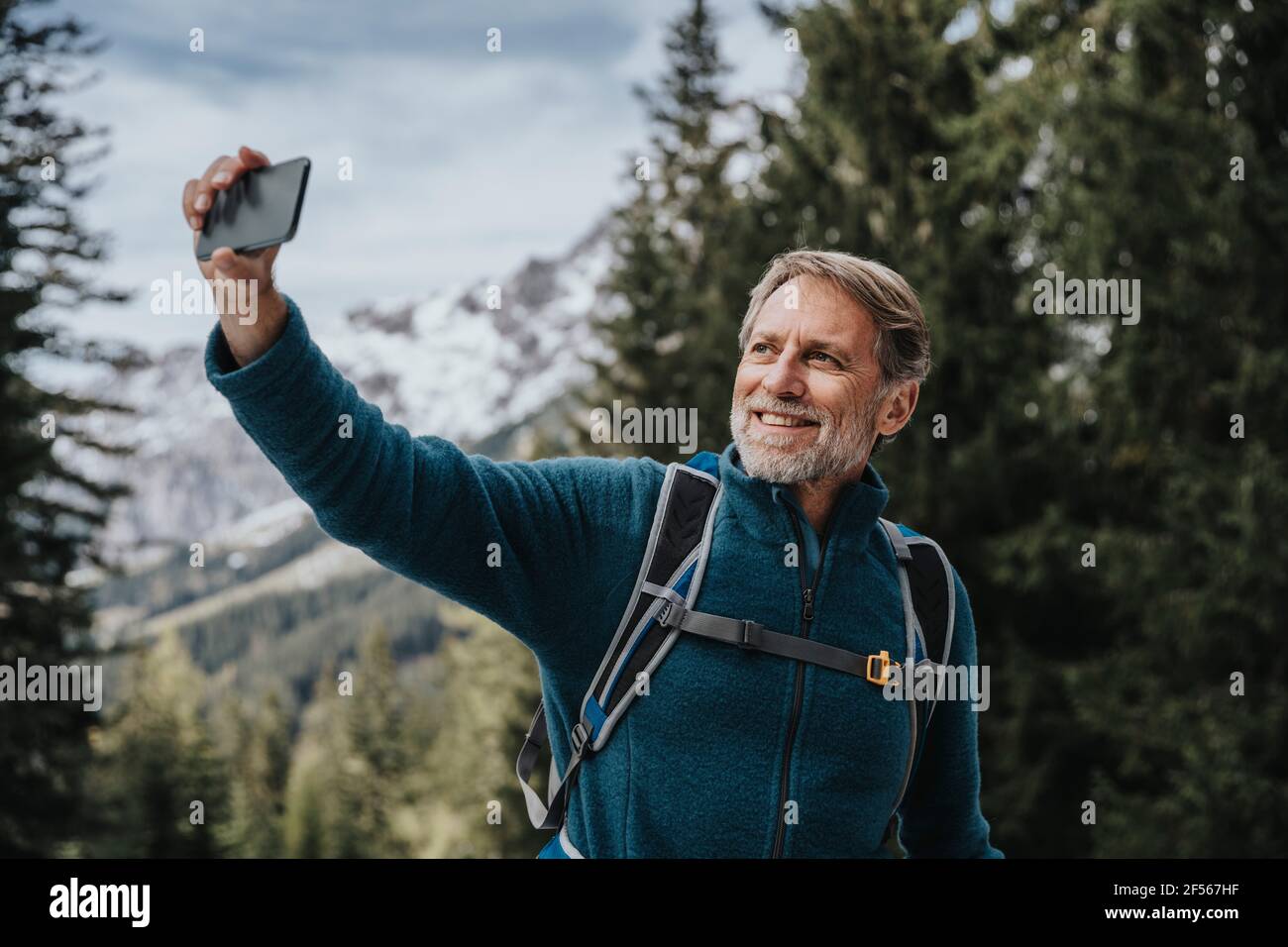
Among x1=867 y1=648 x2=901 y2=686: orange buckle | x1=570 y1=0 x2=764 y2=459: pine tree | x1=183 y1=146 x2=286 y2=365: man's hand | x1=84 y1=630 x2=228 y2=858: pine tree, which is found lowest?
x1=84 y1=630 x2=228 y2=858: pine tree

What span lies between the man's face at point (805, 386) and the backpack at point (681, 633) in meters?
0.15

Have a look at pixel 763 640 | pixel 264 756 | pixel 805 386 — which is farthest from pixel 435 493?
pixel 264 756

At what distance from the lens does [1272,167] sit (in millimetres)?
10914

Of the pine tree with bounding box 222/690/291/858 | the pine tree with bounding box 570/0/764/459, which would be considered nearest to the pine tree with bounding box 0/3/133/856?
the pine tree with bounding box 570/0/764/459

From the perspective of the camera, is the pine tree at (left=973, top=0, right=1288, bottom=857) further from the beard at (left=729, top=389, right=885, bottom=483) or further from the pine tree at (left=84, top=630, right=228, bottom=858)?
the pine tree at (left=84, top=630, right=228, bottom=858)

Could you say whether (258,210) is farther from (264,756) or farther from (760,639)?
(264,756)

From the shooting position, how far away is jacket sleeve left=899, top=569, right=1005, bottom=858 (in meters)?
2.87

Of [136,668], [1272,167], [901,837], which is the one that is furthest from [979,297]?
[136,668]

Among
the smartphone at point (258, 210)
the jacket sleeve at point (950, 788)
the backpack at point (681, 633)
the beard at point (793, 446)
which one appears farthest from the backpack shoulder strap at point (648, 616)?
the smartphone at point (258, 210)

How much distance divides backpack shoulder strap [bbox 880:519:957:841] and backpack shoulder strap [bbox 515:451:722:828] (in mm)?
497

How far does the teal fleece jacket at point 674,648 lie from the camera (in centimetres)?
246

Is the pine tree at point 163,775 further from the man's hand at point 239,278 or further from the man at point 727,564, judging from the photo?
the man's hand at point 239,278

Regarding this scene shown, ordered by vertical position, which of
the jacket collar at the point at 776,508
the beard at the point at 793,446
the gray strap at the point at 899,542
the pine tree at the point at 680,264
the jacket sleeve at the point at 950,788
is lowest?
the jacket sleeve at the point at 950,788
